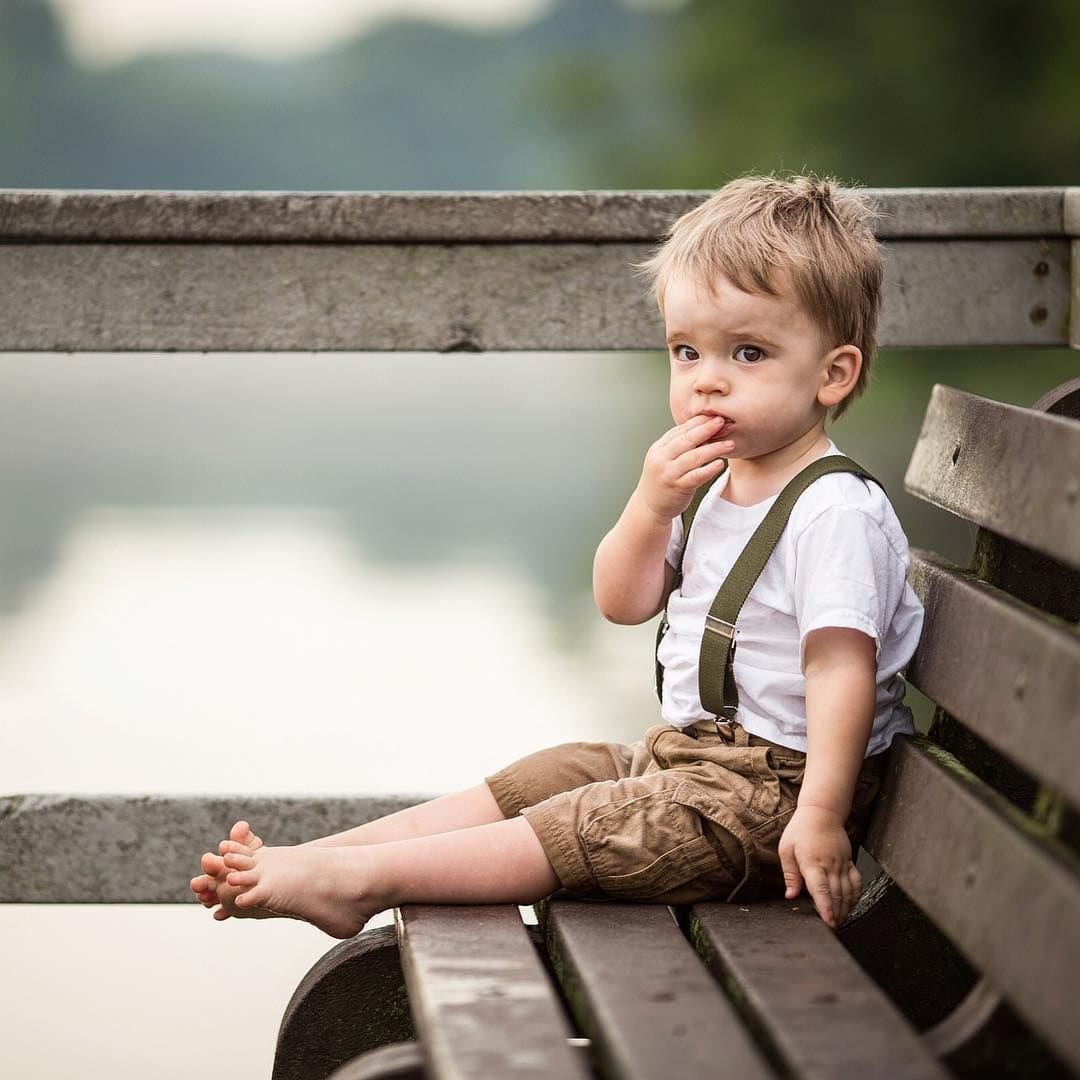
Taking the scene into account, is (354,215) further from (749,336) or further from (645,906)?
(645,906)

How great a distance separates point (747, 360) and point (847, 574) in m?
0.33

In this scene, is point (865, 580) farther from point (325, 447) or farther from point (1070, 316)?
point (325, 447)

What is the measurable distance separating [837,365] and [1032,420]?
0.44m

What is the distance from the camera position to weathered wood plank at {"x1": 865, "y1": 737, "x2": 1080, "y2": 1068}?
5.05 feet

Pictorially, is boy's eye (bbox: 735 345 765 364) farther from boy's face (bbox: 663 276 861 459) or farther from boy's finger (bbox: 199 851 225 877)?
boy's finger (bbox: 199 851 225 877)

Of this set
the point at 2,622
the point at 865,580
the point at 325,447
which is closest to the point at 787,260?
the point at 865,580

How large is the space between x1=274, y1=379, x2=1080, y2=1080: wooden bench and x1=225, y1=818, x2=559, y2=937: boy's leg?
43 mm

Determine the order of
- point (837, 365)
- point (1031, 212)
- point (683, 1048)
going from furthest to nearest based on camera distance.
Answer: point (1031, 212) < point (837, 365) < point (683, 1048)

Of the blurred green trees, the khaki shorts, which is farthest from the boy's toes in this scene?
the blurred green trees

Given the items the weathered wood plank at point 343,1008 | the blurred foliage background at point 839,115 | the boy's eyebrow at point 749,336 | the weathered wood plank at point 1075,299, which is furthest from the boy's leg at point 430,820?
the blurred foliage background at point 839,115

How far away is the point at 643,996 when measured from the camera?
5.90 feet

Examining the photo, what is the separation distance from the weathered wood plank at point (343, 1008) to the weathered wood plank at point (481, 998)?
0.18 metres

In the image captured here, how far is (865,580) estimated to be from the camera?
2.19 m

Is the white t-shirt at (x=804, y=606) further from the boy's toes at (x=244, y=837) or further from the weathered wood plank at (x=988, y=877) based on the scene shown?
the boy's toes at (x=244, y=837)
